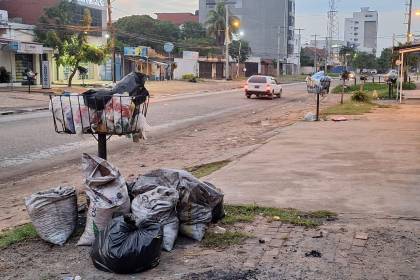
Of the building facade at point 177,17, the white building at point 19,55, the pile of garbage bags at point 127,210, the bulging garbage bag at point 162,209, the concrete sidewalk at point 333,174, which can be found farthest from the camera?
the building facade at point 177,17

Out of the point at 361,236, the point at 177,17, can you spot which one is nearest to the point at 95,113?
the point at 361,236

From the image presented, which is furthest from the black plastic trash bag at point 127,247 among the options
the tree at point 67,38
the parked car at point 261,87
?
the tree at point 67,38

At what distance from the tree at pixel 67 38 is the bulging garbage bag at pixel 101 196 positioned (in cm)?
3278

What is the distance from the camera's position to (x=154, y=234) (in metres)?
4.57

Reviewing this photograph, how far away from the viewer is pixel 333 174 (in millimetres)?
8445

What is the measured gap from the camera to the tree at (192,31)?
101 m

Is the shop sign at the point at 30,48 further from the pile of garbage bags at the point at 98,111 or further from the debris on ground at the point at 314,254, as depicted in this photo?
the debris on ground at the point at 314,254

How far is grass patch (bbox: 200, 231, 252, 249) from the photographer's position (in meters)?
5.20

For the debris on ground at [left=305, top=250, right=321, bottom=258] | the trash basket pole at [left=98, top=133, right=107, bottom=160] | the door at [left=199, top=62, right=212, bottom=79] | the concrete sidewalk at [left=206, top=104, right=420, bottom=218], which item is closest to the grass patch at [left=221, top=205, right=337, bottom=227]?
the concrete sidewalk at [left=206, top=104, right=420, bottom=218]

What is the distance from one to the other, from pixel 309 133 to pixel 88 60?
26067mm

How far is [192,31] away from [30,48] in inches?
2549

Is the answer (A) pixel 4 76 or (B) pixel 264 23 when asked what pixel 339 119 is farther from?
(B) pixel 264 23

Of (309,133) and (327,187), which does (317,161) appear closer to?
(327,187)

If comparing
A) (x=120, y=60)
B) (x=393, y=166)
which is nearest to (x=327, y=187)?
(x=393, y=166)
